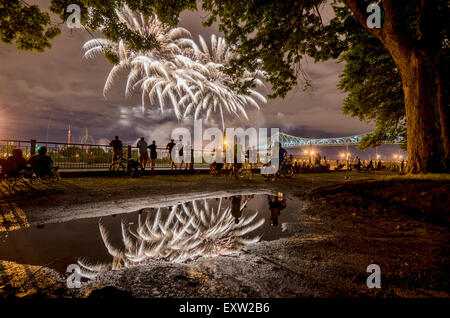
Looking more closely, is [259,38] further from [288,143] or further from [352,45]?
[288,143]

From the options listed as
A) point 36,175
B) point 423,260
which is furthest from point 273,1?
point 36,175

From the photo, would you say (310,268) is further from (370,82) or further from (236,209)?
(370,82)

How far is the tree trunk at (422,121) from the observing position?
18.7 ft

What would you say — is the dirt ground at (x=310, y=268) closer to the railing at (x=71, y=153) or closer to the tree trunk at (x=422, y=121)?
the tree trunk at (x=422, y=121)

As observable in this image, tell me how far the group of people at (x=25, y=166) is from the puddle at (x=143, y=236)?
171 inches

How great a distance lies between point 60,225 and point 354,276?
423 cm

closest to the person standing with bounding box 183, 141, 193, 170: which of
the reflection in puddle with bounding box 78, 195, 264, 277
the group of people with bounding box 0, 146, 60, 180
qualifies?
the group of people with bounding box 0, 146, 60, 180

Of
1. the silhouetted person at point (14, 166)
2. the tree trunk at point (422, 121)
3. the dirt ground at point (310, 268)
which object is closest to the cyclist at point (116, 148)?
the silhouetted person at point (14, 166)

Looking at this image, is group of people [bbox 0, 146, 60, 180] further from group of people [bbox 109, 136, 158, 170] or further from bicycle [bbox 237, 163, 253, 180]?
bicycle [bbox 237, 163, 253, 180]

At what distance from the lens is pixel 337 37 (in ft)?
34.7

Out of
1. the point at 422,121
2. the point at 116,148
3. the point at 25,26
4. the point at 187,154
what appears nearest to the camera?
the point at 422,121

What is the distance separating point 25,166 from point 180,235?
6.51 meters

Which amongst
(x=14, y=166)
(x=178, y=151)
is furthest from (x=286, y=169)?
(x=14, y=166)

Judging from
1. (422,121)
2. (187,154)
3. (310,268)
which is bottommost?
(310,268)
